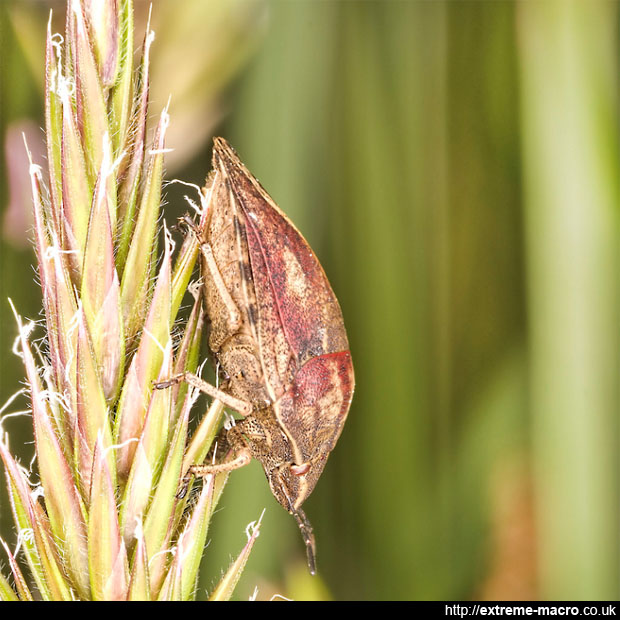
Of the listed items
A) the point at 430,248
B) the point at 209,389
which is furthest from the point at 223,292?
the point at 430,248

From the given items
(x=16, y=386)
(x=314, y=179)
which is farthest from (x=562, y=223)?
Answer: (x=16, y=386)

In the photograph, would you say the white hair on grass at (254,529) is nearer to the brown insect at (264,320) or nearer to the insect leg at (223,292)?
the brown insect at (264,320)

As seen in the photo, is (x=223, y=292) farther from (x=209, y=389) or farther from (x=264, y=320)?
(x=209, y=389)

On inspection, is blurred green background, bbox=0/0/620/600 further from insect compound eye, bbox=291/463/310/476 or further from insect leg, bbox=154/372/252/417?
insect leg, bbox=154/372/252/417

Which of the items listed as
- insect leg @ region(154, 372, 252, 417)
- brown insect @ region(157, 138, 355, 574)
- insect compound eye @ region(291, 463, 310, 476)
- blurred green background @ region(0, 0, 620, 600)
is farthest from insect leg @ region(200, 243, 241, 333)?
blurred green background @ region(0, 0, 620, 600)

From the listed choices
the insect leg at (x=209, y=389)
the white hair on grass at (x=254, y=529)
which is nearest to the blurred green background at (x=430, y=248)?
the white hair on grass at (x=254, y=529)

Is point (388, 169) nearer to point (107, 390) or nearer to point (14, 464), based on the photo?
point (107, 390)
